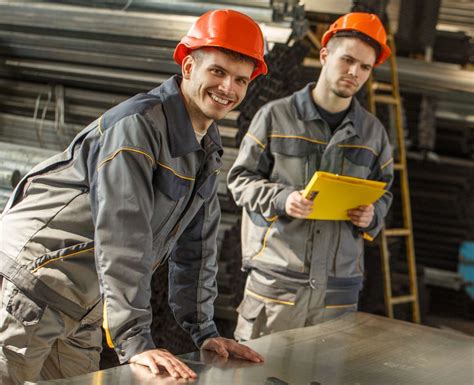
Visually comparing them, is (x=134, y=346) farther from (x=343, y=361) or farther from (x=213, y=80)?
(x=213, y=80)

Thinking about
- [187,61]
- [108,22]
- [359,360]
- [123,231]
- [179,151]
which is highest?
[108,22]

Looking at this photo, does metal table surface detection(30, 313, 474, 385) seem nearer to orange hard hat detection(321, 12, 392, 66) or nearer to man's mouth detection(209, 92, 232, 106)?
man's mouth detection(209, 92, 232, 106)

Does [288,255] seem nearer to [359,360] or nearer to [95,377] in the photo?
[359,360]

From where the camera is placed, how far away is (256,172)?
12.0ft

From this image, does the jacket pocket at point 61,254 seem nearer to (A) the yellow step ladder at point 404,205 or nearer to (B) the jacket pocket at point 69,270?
(B) the jacket pocket at point 69,270

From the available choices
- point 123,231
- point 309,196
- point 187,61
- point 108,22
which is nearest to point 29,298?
point 123,231

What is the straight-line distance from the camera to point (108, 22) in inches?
190

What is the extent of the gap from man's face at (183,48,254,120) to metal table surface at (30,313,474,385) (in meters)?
0.77

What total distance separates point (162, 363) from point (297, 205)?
1386 mm

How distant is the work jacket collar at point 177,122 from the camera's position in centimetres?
237

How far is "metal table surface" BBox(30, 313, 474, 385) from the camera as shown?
214 centimetres

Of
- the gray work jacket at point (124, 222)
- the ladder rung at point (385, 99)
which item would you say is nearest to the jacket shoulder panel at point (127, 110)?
the gray work jacket at point (124, 222)

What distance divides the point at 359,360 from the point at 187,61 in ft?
3.60

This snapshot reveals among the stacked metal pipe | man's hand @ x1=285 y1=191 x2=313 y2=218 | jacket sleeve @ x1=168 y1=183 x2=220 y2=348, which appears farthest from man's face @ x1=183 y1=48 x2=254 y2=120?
the stacked metal pipe
